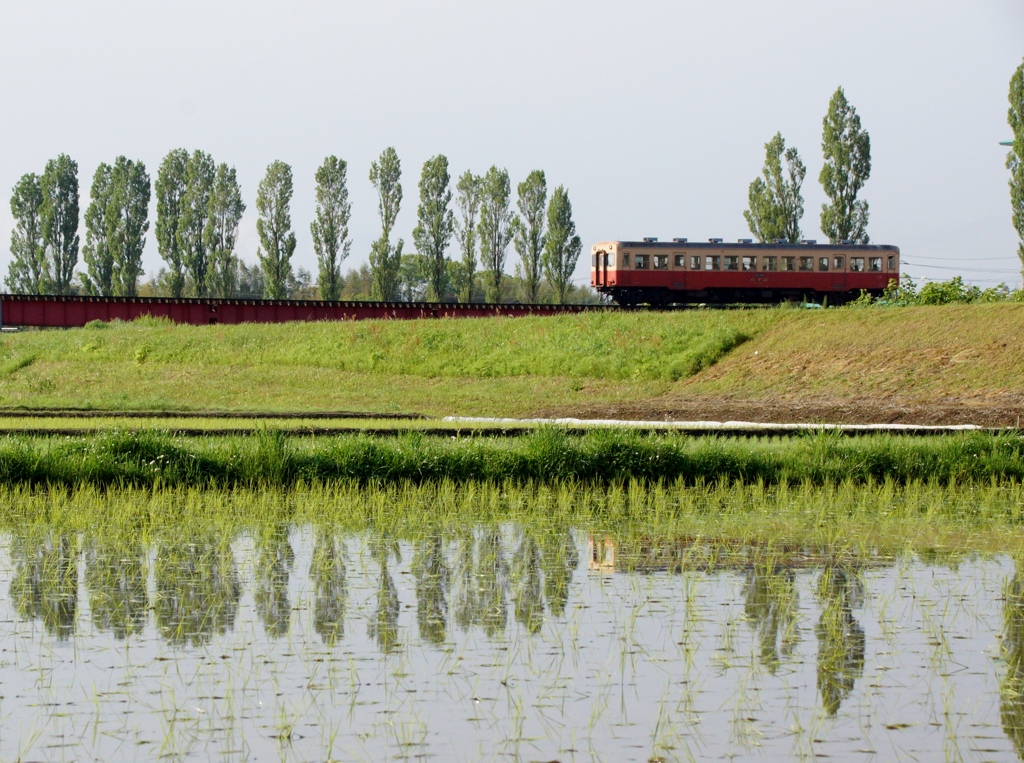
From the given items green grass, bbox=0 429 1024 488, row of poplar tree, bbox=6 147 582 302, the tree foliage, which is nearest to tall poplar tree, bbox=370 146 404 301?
row of poplar tree, bbox=6 147 582 302

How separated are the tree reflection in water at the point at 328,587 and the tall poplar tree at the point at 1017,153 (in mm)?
42429

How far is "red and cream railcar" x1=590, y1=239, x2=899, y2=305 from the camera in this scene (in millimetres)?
52250

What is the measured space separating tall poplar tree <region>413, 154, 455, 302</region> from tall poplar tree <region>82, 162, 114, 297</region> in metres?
16.3

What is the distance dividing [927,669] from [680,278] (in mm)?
46897

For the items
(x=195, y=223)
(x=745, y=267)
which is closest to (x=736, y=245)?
(x=745, y=267)

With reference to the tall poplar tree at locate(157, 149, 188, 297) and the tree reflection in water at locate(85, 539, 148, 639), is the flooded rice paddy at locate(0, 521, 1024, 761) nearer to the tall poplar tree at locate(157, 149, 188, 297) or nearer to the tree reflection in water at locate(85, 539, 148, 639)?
the tree reflection in water at locate(85, 539, 148, 639)

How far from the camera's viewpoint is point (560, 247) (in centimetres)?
6456

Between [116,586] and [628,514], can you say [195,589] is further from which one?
[628,514]

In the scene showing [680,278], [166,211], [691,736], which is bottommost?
[691,736]

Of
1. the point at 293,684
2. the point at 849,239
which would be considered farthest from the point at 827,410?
the point at 849,239

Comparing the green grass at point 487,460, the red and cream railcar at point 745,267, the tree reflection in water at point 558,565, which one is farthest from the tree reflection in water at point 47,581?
the red and cream railcar at point 745,267

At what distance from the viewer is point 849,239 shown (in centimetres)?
5641

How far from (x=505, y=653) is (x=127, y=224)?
61455 millimetres

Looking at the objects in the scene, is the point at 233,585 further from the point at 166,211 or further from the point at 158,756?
the point at 166,211
